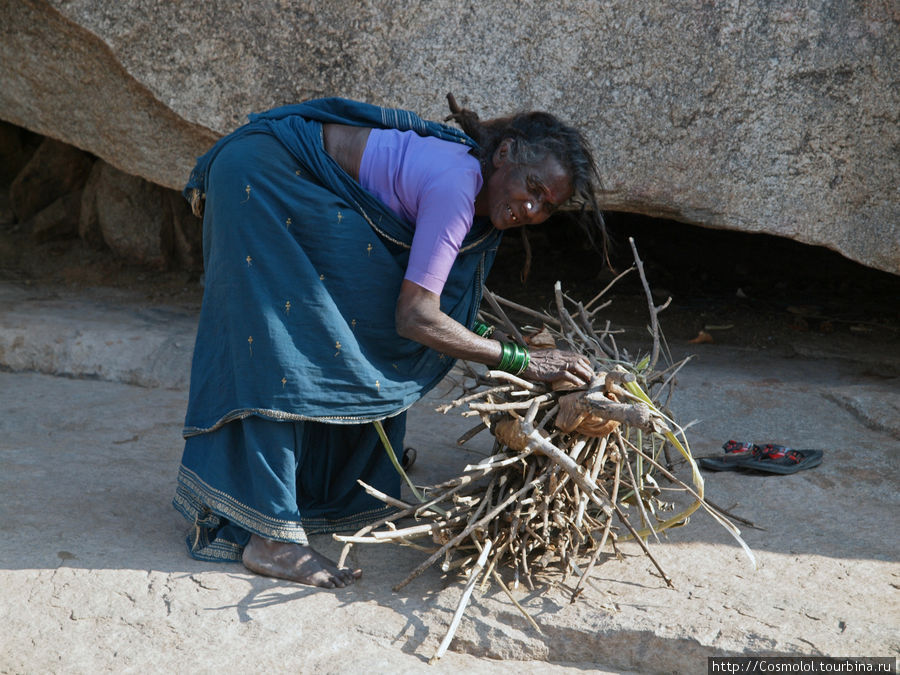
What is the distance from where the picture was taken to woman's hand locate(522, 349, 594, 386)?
2.18 metres

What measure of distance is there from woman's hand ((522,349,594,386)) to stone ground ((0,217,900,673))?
481 mm

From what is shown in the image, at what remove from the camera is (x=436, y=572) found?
87.1 inches

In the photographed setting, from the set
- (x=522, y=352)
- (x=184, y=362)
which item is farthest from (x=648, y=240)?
(x=522, y=352)

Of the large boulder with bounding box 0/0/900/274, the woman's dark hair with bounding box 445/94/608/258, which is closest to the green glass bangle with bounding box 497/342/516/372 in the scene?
the woman's dark hair with bounding box 445/94/608/258

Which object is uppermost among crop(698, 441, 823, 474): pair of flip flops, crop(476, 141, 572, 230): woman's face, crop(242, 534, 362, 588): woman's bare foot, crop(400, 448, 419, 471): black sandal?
crop(476, 141, 572, 230): woman's face

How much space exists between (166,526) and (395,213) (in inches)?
42.6

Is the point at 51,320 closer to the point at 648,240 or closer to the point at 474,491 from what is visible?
the point at 474,491

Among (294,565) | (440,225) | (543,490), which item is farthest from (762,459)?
(294,565)

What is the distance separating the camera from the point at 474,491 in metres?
2.25

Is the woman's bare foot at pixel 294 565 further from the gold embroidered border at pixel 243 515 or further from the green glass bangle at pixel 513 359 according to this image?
the green glass bangle at pixel 513 359

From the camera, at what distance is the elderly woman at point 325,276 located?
210 cm

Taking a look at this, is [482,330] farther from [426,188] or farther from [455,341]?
[426,188]

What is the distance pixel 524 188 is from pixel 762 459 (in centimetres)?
132

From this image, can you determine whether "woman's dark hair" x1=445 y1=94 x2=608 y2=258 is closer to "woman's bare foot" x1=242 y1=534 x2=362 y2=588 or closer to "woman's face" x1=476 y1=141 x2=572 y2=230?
"woman's face" x1=476 y1=141 x2=572 y2=230
